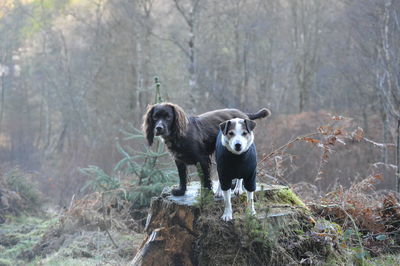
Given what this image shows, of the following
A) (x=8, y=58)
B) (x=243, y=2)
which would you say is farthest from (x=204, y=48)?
(x=8, y=58)

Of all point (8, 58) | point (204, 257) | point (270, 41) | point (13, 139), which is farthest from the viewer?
point (270, 41)

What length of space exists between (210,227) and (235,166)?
2.85ft

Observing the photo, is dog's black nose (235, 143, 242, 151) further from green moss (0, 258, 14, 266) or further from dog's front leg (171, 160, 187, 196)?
green moss (0, 258, 14, 266)

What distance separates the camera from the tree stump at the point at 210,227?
5.03m

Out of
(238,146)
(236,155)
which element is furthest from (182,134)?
(238,146)

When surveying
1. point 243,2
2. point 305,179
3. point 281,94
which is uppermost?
point 243,2

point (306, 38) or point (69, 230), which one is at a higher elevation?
point (306, 38)

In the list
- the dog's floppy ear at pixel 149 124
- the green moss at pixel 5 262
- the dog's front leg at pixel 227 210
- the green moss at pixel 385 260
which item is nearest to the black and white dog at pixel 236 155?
the dog's front leg at pixel 227 210

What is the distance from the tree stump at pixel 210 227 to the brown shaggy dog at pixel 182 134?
35 centimetres

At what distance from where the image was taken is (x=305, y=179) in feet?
48.8

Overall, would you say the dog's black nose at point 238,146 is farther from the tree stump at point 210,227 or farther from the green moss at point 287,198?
the green moss at point 287,198

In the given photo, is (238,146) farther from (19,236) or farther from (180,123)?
(19,236)

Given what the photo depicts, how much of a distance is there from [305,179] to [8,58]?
53.5ft

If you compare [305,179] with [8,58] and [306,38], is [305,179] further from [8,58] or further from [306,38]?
[8,58]
